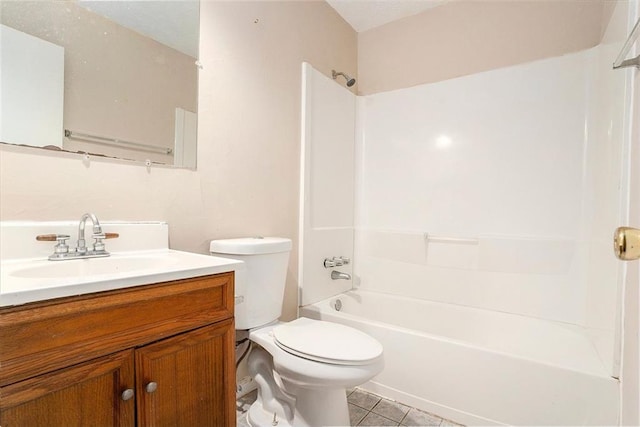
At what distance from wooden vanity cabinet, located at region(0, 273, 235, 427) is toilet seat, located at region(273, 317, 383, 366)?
30 centimetres

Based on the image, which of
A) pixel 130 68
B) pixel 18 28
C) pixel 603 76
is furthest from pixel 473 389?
pixel 18 28

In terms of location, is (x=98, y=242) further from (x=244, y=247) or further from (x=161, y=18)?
(x=161, y=18)

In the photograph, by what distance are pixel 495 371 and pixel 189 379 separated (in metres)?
1.30

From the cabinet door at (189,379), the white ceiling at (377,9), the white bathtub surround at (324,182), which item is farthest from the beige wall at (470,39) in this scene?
the cabinet door at (189,379)

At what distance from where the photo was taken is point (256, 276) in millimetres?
1418

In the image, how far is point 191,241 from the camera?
1.40 m

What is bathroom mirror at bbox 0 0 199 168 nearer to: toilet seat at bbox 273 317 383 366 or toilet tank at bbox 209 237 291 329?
toilet tank at bbox 209 237 291 329

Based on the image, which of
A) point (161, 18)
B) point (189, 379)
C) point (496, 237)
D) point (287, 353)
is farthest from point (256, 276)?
point (496, 237)

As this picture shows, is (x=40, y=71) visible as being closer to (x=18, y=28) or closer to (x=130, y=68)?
(x=18, y=28)

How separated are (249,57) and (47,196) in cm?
111

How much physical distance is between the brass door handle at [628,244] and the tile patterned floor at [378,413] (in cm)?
131

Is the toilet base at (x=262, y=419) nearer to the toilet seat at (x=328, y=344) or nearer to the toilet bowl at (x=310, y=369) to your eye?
the toilet bowl at (x=310, y=369)

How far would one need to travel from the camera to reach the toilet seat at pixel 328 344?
3.81ft

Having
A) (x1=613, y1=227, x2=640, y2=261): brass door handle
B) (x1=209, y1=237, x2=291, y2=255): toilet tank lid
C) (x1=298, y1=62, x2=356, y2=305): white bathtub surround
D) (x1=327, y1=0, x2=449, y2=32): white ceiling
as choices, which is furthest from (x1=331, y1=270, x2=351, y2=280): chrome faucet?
(x1=327, y1=0, x2=449, y2=32): white ceiling
